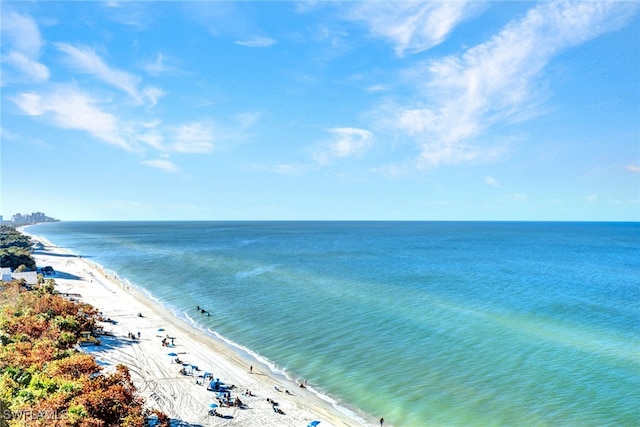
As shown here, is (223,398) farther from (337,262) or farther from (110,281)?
(337,262)

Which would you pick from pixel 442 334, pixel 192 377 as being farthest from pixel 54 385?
pixel 442 334

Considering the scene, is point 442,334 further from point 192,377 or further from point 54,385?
point 54,385

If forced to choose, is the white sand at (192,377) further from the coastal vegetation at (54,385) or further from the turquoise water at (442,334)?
the coastal vegetation at (54,385)

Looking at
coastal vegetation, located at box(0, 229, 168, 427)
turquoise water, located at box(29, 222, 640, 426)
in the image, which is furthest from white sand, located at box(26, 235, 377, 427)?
coastal vegetation, located at box(0, 229, 168, 427)

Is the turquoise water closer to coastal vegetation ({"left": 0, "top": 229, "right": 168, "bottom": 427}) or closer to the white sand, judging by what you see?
the white sand

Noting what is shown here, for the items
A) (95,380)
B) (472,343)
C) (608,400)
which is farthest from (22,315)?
(608,400)

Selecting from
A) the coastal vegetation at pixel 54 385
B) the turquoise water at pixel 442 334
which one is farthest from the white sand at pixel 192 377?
the coastal vegetation at pixel 54 385

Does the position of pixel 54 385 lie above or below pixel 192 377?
above
